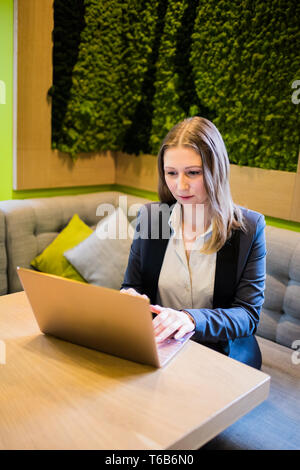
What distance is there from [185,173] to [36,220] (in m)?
1.21

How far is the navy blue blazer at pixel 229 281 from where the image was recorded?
137 cm

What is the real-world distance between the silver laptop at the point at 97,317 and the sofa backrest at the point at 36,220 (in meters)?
1.18

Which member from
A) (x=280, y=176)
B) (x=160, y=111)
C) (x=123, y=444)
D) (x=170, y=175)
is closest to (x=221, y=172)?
(x=170, y=175)

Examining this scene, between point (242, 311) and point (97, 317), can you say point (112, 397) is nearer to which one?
point (97, 317)

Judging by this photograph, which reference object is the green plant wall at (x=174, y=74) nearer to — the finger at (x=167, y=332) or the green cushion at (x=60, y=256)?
the green cushion at (x=60, y=256)

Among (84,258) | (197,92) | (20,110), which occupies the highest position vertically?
(197,92)

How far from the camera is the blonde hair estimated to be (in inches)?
58.4

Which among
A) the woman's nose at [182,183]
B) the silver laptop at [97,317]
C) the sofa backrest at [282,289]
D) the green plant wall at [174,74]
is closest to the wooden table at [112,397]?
the silver laptop at [97,317]

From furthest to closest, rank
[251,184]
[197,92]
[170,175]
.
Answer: [197,92], [251,184], [170,175]

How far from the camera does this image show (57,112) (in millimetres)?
2637

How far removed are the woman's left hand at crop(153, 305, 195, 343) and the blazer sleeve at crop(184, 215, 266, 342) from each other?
0.21ft

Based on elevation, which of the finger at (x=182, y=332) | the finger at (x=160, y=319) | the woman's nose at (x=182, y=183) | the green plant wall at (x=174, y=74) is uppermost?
the green plant wall at (x=174, y=74)
